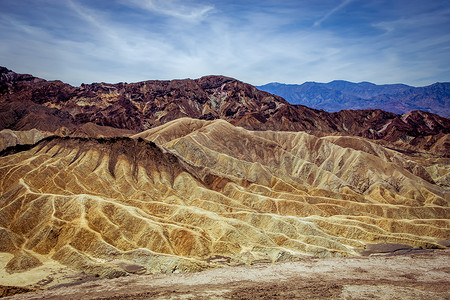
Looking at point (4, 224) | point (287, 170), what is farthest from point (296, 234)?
point (287, 170)

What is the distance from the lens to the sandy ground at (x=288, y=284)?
40.5 meters

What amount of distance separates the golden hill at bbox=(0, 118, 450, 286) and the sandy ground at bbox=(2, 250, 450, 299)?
5.25m

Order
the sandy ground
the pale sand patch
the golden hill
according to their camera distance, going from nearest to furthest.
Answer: the sandy ground, the pale sand patch, the golden hill

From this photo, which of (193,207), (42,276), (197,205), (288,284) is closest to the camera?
(288,284)

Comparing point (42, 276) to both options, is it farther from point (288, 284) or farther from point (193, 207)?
point (193, 207)

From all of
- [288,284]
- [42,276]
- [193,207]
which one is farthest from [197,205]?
[288,284]

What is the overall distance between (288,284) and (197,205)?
1756 inches

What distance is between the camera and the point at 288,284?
44.4m

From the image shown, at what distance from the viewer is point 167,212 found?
76250 millimetres

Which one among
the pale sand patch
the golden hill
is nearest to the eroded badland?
the pale sand patch

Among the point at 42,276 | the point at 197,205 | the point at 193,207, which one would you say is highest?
the point at 193,207

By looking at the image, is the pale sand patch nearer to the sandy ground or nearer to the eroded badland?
the eroded badland

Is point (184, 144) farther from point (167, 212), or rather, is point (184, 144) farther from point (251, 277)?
point (251, 277)

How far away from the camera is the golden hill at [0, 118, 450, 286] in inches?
2255
